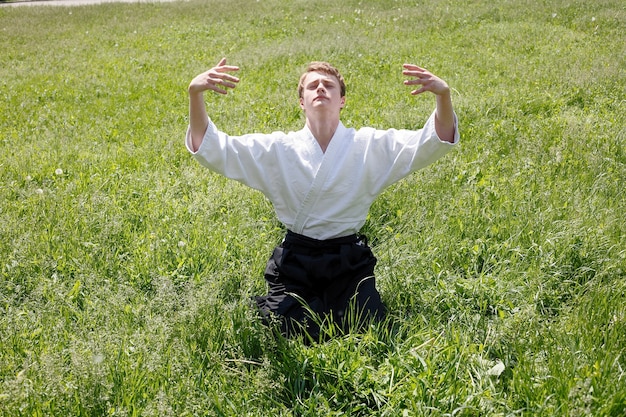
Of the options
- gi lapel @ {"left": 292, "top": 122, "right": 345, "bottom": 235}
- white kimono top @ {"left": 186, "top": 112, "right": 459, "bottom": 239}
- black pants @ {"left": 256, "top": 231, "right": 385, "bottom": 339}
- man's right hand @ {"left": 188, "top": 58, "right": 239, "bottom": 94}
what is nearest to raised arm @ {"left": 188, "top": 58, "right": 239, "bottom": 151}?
man's right hand @ {"left": 188, "top": 58, "right": 239, "bottom": 94}

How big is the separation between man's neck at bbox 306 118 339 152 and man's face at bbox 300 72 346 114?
7 cm

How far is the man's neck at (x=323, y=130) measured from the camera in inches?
131

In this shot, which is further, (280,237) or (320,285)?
(280,237)

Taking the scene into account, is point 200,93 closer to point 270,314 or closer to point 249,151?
point 249,151

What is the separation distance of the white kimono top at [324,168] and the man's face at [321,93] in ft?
0.48

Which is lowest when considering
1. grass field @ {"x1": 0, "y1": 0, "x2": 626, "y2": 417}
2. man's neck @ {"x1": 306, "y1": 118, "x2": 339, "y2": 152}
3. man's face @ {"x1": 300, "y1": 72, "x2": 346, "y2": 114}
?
grass field @ {"x1": 0, "y1": 0, "x2": 626, "y2": 417}

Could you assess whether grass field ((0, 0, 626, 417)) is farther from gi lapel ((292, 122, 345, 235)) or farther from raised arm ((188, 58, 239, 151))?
raised arm ((188, 58, 239, 151))

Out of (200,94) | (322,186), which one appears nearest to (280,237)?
(322,186)

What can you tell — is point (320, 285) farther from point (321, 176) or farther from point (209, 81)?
point (209, 81)

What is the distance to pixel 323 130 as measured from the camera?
10.9 feet

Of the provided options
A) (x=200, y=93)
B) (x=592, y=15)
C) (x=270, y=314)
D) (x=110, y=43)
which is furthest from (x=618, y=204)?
(x=110, y=43)

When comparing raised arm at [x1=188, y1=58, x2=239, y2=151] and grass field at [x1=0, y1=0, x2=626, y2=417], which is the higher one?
raised arm at [x1=188, y1=58, x2=239, y2=151]

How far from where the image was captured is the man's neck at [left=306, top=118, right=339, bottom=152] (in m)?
3.32

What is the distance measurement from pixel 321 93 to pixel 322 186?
0.52m
